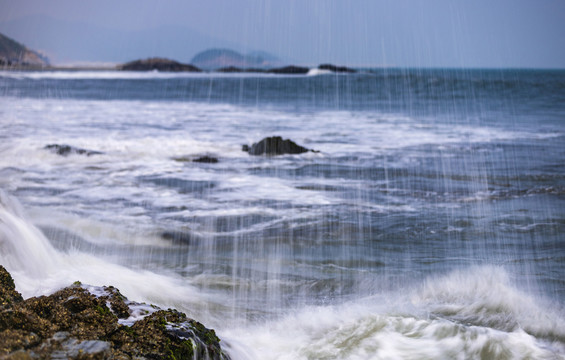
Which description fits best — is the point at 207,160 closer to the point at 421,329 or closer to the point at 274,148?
the point at 274,148

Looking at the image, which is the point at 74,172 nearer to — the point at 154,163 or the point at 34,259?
the point at 154,163

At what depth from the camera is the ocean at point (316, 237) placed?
14.2ft

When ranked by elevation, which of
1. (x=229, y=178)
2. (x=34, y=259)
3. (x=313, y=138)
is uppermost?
(x=313, y=138)

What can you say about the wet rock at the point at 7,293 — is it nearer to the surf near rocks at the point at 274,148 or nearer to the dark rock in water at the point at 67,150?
the surf near rocks at the point at 274,148

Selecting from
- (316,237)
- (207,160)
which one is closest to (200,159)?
(207,160)

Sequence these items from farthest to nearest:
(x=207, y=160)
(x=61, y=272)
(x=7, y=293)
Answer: (x=207, y=160) < (x=61, y=272) < (x=7, y=293)

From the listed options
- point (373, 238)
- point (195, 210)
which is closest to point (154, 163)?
point (195, 210)

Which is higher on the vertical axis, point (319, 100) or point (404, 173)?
point (319, 100)

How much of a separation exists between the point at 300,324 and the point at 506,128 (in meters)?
18.7

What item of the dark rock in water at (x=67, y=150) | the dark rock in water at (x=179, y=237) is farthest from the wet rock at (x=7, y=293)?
the dark rock in water at (x=67, y=150)

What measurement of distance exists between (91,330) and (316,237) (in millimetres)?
4658

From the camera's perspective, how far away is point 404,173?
38.1 feet

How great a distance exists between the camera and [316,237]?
7.00m

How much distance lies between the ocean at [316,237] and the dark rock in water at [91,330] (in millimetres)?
614
